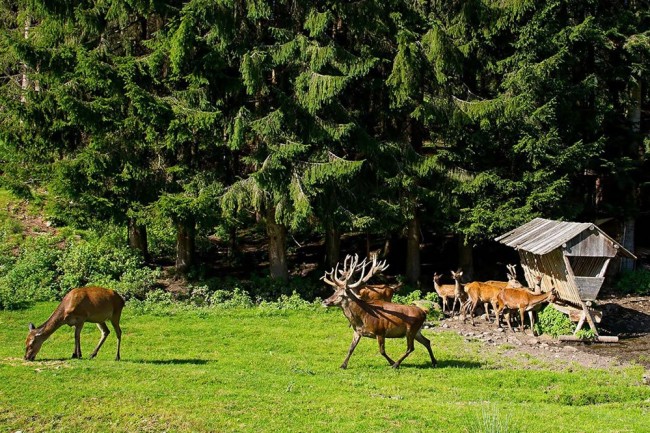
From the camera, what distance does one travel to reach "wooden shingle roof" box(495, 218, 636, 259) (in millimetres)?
19359

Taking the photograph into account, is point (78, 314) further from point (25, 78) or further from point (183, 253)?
point (25, 78)

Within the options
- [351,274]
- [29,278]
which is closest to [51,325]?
[351,274]

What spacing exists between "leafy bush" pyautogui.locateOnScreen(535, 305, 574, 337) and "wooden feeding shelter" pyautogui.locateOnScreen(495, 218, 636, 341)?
0.18 meters

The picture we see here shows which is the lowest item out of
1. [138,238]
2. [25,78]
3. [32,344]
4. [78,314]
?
[32,344]

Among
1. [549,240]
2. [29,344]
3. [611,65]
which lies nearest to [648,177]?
[611,65]

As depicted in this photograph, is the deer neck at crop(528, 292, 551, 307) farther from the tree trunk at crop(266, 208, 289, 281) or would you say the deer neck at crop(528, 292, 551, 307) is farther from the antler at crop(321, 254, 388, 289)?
the tree trunk at crop(266, 208, 289, 281)

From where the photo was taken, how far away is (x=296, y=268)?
95.8ft

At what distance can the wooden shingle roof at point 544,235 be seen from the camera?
19.4m

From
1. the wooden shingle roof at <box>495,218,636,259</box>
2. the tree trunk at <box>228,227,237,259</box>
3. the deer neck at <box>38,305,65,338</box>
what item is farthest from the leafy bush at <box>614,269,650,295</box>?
the deer neck at <box>38,305,65,338</box>

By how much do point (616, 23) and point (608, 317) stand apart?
11.8 meters

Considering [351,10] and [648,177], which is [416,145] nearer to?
[351,10]

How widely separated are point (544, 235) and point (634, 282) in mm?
8528

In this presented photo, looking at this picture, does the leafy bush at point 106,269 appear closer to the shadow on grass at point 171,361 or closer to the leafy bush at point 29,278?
the leafy bush at point 29,278

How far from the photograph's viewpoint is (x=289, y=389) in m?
12.2
